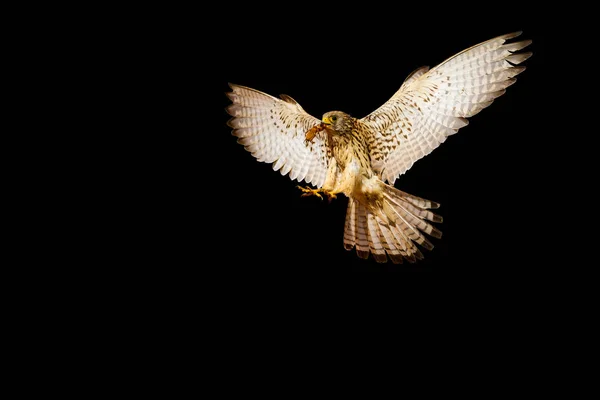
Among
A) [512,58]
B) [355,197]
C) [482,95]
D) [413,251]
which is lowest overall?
[413,251]

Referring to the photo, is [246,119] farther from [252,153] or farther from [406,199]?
[406,199]

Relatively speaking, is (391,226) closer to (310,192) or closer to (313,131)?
(310,192)

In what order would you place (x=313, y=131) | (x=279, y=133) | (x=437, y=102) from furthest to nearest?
(x=279, y=133)
(x=313, y=131)
(x=437, y=102)

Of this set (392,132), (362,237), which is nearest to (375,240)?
(362,237)

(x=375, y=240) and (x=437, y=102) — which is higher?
(x=437, y=102)

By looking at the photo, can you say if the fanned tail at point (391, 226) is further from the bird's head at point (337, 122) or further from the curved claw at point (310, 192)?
the bird's head at point (337, 122)

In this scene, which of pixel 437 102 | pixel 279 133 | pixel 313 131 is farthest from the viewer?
pixel 279 133

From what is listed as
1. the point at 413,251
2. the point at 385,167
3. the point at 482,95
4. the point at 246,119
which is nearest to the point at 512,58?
the point at 482,95
